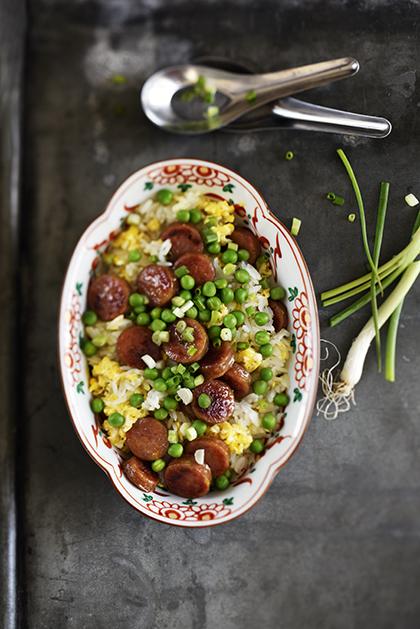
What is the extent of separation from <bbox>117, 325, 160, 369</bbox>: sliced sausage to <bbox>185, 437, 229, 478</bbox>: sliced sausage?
45 centimetres

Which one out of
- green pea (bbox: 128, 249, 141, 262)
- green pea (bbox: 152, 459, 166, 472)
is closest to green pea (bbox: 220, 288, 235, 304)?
green pea (bbox: 128, 249, 141, 262)

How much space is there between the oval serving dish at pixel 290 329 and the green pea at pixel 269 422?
0.05 m

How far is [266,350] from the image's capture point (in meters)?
2.95

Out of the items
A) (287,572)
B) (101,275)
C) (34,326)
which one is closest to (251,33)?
(101,275)

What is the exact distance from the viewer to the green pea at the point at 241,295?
2979 millimetres

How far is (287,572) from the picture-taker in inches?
125

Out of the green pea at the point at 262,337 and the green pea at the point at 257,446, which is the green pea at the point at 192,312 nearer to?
the green pea at the point at 262,337

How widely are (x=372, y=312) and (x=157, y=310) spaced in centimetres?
103

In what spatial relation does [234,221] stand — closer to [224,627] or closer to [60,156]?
[60,156]

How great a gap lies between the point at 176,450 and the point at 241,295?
0.76m

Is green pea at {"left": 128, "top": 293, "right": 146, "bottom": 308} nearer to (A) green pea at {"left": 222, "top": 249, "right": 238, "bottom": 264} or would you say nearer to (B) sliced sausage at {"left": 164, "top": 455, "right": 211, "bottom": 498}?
(A) green pea at {"left": 222, "top": 249, "right": 238, "bottom": 264}

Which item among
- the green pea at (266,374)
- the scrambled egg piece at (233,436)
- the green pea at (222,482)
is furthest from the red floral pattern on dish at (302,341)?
the green pea at (222,482)

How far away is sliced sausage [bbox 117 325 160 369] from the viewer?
3064 millimetres

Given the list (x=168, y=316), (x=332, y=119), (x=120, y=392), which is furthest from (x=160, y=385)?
(x=332, y=119)
